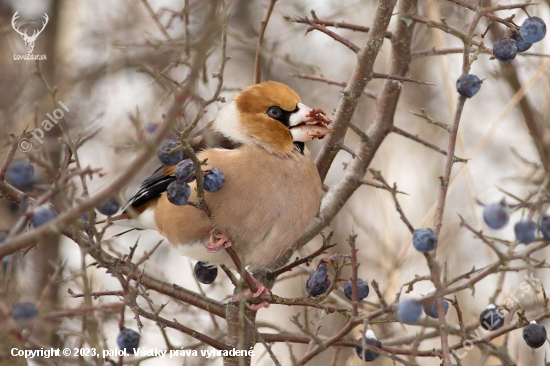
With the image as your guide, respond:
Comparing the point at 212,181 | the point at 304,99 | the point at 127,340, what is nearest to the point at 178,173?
the point at 212,181

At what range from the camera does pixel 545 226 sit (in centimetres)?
218

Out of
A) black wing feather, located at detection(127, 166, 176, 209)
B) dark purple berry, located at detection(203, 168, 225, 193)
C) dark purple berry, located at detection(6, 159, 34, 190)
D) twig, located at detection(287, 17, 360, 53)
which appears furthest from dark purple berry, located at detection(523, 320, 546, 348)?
black wing feather, located at detection(127, 166, 176, 209)

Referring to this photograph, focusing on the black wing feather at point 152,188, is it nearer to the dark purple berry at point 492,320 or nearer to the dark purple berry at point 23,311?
the dark purple berry at point 23,311

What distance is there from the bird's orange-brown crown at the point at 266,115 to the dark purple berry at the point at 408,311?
1.86 metres

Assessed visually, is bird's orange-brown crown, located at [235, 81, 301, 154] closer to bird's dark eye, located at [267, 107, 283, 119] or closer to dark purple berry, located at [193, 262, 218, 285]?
bird's dark eye, located at [267, 107, 283, 119]

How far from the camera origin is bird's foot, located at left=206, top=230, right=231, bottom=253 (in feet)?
11.8

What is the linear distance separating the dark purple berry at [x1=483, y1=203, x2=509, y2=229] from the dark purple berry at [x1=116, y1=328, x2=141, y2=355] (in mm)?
1593

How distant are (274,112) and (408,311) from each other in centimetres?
212

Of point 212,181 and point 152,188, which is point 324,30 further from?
point 152,188

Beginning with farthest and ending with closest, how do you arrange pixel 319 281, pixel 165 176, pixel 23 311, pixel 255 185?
pixel 165 176, pixel 255 185, pixel 319 281, pixel 23 311

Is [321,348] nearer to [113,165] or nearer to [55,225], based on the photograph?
[55,225]

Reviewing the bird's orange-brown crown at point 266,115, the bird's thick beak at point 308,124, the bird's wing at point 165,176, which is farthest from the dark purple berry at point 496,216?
the bird's wing at point 165,176

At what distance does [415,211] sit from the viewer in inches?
269

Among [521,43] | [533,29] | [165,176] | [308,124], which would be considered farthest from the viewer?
[165,176]
